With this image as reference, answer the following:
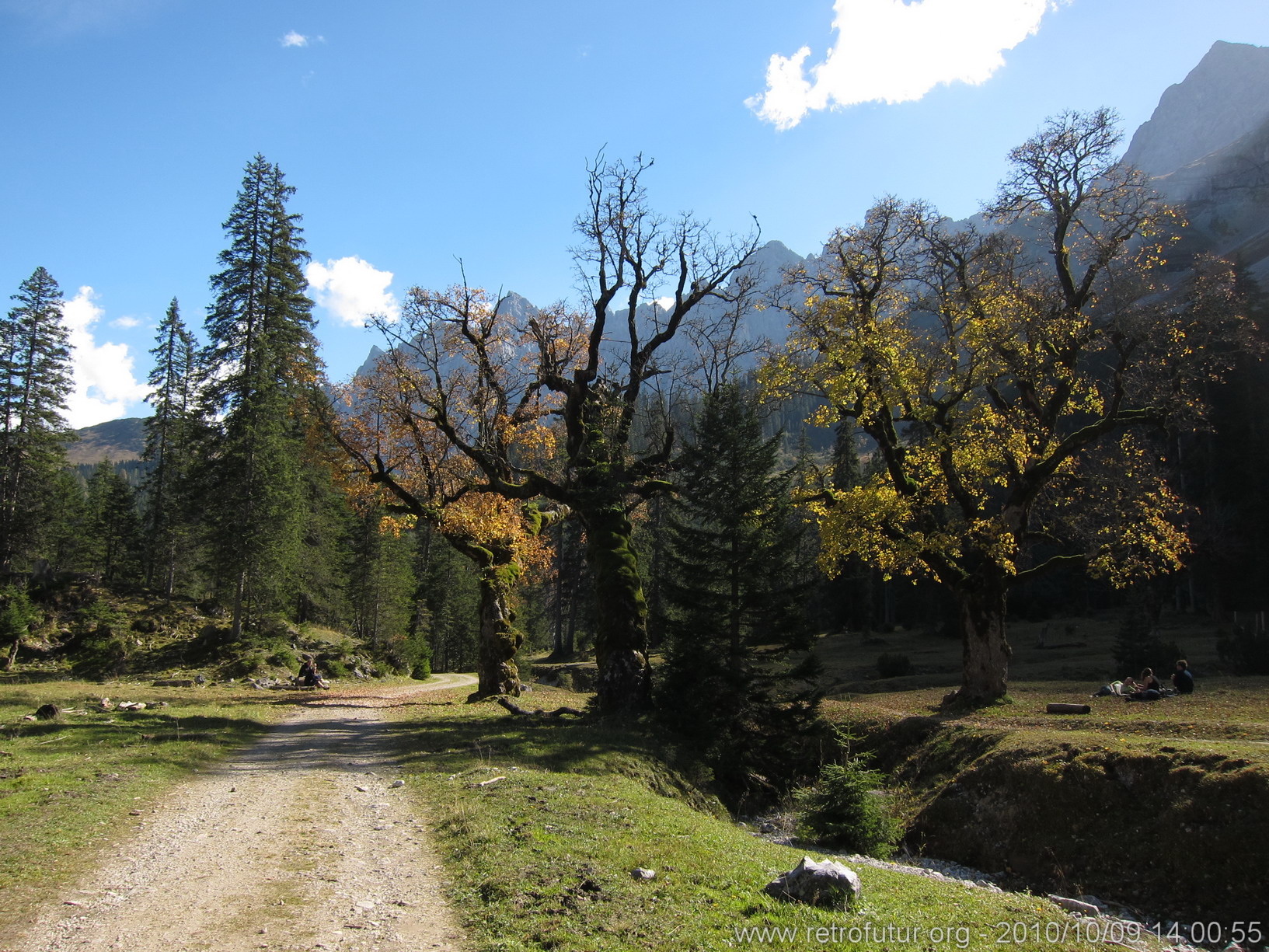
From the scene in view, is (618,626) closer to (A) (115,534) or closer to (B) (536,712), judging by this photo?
(B) (536,712)

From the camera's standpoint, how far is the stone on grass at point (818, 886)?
615 centimetres

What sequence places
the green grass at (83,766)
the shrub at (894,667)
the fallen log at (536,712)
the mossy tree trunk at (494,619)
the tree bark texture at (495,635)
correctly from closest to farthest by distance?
the green grass at (83,766) → the fallen log at (536,712) → the mossy tree trunk at (494,619) → the tree bark texture at (495,635) → the shrub at (894,667)

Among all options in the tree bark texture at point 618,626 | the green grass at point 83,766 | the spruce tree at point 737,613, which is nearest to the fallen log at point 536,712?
the tree bark texture at point 618,626

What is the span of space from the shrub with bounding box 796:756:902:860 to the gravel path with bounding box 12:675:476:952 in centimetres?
649

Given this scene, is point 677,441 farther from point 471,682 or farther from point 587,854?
point 471,682

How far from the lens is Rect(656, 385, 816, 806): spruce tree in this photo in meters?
16.3

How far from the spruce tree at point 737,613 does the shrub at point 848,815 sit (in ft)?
12.3

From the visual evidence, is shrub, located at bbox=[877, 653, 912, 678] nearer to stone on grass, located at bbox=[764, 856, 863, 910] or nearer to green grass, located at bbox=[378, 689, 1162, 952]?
green grass, located at bbox=[378, 689, 1162, 952]

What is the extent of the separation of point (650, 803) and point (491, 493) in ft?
41.0

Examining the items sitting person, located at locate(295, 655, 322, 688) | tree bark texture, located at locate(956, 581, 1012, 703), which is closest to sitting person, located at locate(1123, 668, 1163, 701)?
tree bark texture, located at locate(956, 581, 1012, 703)

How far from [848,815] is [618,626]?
24.5ft

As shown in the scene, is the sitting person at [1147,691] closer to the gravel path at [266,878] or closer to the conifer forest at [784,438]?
the conifer forest at [784,438]

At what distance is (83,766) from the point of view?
33.1ft

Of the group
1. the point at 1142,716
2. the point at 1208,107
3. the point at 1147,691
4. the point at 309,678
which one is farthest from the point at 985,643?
the point at 1208,107
